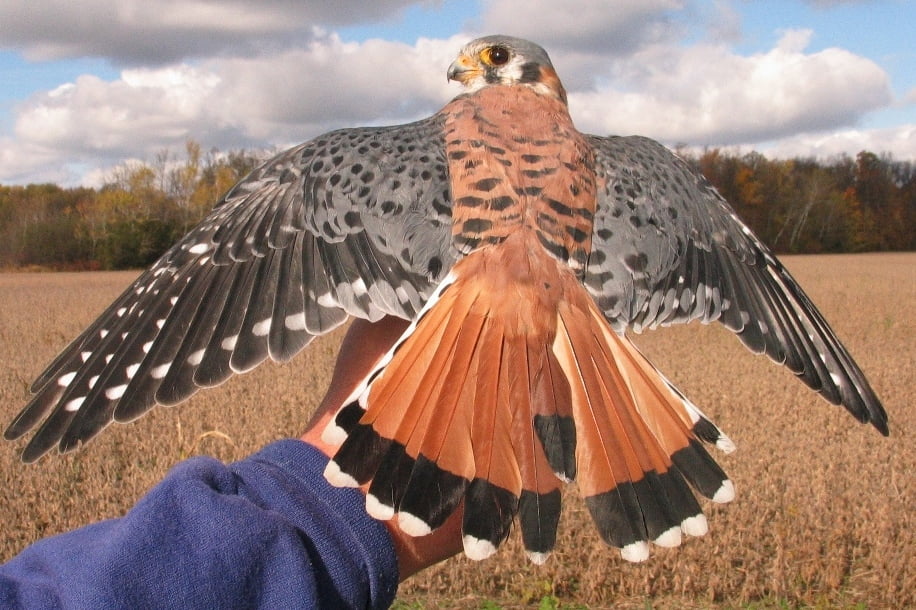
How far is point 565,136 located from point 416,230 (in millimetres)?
614

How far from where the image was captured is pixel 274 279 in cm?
250

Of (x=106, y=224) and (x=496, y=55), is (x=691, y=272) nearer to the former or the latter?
(x=496, y=55)

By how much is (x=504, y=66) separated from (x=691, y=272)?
3.76 feet

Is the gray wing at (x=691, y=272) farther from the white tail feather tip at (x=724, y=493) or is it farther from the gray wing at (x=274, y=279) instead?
the white tail feather tip at (x=724, y=493)

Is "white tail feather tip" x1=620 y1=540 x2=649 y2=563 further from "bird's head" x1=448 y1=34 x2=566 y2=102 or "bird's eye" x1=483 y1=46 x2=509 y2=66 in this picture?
"bird's eye" x1=483 y1=46 x2=509 y2=66

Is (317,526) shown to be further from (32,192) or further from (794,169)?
(32,192)

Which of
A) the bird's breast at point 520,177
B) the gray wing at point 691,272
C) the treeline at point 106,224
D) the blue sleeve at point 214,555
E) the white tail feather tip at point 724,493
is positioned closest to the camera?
the blue sleeve at point 214,555


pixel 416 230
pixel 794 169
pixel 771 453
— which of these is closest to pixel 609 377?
pixel 416 230

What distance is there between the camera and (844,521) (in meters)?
6.42

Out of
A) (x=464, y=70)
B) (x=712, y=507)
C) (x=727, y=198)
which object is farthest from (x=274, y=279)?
(x=727, y=198)

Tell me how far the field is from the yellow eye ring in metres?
2.44

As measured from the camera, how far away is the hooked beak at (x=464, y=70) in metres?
3.33

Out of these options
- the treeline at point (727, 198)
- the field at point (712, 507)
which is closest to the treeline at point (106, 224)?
the treeline at point (727, 198)

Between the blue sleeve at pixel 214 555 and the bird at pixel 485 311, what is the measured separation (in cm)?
11
